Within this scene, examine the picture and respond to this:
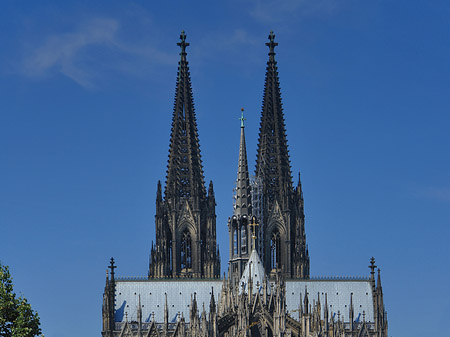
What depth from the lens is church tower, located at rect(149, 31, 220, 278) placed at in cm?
13000

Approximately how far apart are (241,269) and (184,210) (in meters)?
21.3

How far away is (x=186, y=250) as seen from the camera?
132125 mm

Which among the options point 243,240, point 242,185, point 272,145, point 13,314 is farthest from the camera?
point 272,145

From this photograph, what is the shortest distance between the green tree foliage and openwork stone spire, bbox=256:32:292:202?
76506 millimetres

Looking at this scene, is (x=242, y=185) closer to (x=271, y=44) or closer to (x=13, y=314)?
(x=271, y=44)

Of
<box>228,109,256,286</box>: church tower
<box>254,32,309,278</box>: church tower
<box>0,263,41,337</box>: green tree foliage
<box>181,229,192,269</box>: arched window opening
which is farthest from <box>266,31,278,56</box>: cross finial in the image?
<box>0,263,41,337</box>: green tree foliage

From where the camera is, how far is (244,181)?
128 metres

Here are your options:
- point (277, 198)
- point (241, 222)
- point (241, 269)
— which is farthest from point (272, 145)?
point (241, 269)

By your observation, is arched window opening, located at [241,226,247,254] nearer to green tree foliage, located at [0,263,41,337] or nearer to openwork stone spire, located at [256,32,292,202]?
openwork stone spire, located at [256,32,292,202]

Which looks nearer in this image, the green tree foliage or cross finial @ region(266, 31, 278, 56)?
the green tree foliage

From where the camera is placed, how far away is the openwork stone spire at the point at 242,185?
122275 mm

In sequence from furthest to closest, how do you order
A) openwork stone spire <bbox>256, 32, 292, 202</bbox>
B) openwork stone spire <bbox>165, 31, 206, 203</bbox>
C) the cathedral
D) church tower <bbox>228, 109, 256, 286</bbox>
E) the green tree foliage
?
openwork stone spire <bbox>256, 32, 292, 202</bbox> < openwork stone spire <bbox>165, 31, 206, 203</bbox> < church tower <bbox>228, 109, 256, 286</bbox> < the cathedral < the green tree foliage

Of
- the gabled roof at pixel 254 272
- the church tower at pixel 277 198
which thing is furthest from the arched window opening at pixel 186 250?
the gabled roof at pixel 254 272

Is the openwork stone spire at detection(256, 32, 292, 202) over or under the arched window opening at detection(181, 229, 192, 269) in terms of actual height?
over
